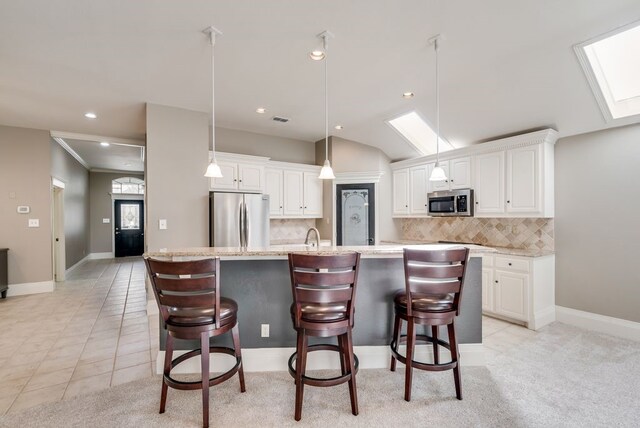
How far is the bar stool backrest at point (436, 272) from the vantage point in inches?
81.4

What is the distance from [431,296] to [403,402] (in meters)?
0.78

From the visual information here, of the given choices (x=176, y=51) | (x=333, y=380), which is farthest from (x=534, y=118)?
(x=176, y=51)

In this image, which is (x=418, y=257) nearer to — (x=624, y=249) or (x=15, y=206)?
(x=624, y=249)

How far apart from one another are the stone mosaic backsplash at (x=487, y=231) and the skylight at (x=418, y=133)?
3.93ft

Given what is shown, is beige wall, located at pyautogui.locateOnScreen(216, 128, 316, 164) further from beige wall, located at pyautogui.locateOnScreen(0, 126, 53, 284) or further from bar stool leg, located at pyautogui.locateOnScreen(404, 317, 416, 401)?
bar stool leg, located at pyautogui.locateOnScreen(404, 317, 416, 401)

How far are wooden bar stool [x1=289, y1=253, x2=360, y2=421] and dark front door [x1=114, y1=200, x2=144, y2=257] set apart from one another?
9.85m

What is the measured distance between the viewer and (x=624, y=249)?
332 centimetres

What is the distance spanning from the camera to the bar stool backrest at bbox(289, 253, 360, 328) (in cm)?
189

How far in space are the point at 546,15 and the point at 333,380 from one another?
3.11 metres

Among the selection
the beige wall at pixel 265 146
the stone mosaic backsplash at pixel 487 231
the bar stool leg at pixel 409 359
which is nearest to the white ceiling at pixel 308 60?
the beige wall at pixel 265 146

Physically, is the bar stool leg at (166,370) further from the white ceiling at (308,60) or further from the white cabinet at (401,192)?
the white cabinet at (401,192)

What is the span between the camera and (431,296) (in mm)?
2254

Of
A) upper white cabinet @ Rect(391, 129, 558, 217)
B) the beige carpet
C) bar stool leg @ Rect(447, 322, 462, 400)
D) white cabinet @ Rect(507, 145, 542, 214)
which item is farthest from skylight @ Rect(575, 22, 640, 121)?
bar stool leg @ Rect(447, 322, 462, 400)

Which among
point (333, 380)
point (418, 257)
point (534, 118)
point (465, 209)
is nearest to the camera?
point (333, 380)
